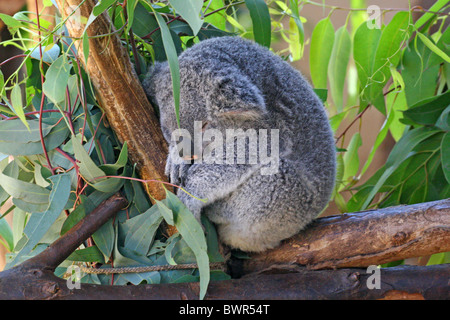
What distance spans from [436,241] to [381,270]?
0.77 feet

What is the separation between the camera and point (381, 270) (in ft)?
5.87

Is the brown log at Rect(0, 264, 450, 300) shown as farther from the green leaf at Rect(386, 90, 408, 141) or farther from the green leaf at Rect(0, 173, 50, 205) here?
the green leaf at Rect(386, 90, 408, 141)

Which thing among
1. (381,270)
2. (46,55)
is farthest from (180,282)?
(46,55)

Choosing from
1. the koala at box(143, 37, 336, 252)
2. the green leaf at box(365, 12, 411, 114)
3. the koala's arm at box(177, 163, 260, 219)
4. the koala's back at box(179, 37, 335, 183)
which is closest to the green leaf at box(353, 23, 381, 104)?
the green leaf at box(365, 12, 411, 114)

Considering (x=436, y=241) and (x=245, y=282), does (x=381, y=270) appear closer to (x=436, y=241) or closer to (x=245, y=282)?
(x=436, y=241)

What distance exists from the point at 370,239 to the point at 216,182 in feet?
2.12

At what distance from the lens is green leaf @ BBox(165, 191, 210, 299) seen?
61.8 inches

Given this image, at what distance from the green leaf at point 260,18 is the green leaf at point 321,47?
66 cm

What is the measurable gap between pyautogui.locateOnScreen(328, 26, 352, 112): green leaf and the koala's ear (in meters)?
1.20

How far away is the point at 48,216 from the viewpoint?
164 cm

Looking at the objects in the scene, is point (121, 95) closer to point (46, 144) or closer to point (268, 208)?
point (46, 144)

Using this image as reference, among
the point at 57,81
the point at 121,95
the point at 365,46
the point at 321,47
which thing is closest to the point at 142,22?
the point at 121,95

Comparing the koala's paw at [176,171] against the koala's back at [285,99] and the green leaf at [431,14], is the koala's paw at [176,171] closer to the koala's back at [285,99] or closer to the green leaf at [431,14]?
the koala's back at [285,99]

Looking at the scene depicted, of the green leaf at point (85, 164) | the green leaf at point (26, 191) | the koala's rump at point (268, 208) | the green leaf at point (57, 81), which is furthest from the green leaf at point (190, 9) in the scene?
the green leaf at point (26, 191)
